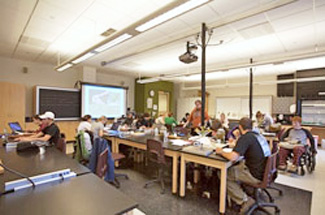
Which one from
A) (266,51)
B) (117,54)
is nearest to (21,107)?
(117,54)

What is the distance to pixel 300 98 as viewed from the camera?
22.9ft

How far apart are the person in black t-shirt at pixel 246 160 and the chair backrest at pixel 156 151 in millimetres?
891

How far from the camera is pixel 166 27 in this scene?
3.51 m

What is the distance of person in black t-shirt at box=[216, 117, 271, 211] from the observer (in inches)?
87.5

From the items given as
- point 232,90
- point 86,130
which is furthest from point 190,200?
point 232,90

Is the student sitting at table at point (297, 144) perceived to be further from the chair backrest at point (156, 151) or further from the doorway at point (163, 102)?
the doorway at point (163, 102)

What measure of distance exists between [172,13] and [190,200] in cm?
263

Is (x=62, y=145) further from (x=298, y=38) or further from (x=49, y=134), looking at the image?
(x=298, y=38)

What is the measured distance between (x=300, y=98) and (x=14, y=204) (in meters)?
8.71

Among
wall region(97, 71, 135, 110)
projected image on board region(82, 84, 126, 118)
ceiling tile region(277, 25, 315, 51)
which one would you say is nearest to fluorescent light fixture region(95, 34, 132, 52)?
ceiling tile region(277, 25, 315, 51)

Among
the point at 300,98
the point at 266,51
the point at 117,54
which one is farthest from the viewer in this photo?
the point at 300,98

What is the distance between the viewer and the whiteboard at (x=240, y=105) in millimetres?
7988

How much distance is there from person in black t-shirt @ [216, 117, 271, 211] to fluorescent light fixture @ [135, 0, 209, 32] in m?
1.58

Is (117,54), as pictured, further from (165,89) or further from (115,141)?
(165,89)
